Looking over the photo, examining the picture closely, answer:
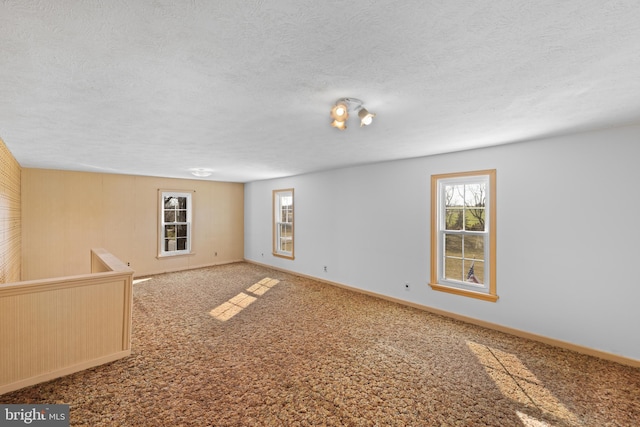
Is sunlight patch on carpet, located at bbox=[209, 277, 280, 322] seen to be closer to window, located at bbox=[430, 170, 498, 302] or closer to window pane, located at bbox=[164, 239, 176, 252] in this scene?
window pane, located at bbox=[164, 239, 176, 252]

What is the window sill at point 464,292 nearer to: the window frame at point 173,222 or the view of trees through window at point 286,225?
the view of trees through window at point 286,225

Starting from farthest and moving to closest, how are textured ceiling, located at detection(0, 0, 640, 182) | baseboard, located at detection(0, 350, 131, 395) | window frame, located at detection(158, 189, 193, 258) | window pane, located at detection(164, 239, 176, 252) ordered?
window pane, located at detection(164, 239, 176, 252) → window frame, located at detection(158, 189, 193, 258) → baseboard, located at detection(0, 350, 131, 395) → textured ceiling, located at detection(0, 0, 640, 182)

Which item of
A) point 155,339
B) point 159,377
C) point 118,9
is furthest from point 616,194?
point 155,339

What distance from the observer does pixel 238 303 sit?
451 cm

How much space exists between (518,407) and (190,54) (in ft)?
10.9

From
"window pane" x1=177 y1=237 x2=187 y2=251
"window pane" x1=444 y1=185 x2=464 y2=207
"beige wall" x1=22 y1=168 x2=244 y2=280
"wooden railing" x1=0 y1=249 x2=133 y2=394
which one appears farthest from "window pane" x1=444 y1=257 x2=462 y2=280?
"window pane" x1=177 y1=237 x2=187 y2=251

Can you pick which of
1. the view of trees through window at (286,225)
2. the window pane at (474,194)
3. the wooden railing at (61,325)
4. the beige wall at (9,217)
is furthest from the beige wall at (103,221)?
the window pane at (474,194)

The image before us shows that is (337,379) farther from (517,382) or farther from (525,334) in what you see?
(525,334)

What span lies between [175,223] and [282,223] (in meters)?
2.68

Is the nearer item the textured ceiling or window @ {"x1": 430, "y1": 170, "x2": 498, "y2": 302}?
the textured ceiling

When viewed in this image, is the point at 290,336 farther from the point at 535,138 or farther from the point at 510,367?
the point at 535,138

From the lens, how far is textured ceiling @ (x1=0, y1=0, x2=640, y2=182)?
1165mm

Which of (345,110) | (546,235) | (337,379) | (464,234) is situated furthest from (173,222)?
(546,235)

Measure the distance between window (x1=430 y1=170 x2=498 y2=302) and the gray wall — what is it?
0.34ft
